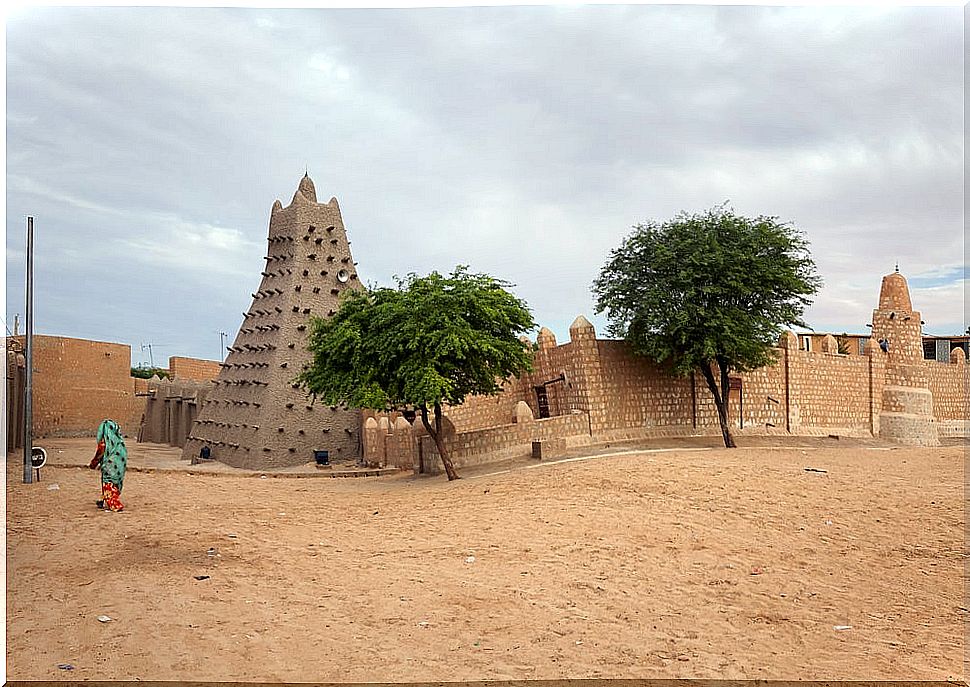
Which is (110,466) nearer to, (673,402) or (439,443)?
(439,443)

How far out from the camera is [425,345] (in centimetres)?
1459

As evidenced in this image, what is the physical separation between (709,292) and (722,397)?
3514mm

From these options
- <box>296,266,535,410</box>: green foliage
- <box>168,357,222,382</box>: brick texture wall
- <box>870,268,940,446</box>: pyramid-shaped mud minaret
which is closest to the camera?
<box>296,266,535,410</box>: green foliage

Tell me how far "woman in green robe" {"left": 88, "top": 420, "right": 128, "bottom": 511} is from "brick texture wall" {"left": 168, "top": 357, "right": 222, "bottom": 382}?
31857 mm

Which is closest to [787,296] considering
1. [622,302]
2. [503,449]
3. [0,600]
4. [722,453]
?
[622,302]

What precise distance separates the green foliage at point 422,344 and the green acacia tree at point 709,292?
5077 millimetres

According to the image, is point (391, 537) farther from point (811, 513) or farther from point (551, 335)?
point (551, 335)

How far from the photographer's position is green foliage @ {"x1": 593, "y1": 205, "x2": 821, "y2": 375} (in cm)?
1942

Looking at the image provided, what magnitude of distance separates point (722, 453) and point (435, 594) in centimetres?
1173

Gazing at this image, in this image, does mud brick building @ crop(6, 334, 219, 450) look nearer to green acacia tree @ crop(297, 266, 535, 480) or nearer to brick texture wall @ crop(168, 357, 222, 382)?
brick texture wall @ crop(168, 357, 222, 382)

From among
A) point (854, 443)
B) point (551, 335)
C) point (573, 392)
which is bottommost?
point (854, 443)

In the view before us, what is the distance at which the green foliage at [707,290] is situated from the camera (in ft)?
63.7

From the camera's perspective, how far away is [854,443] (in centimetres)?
2277

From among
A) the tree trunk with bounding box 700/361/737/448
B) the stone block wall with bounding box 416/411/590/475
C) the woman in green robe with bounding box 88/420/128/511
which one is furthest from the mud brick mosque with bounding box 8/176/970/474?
the woman in green robe with bounding box 88/420/128/511
